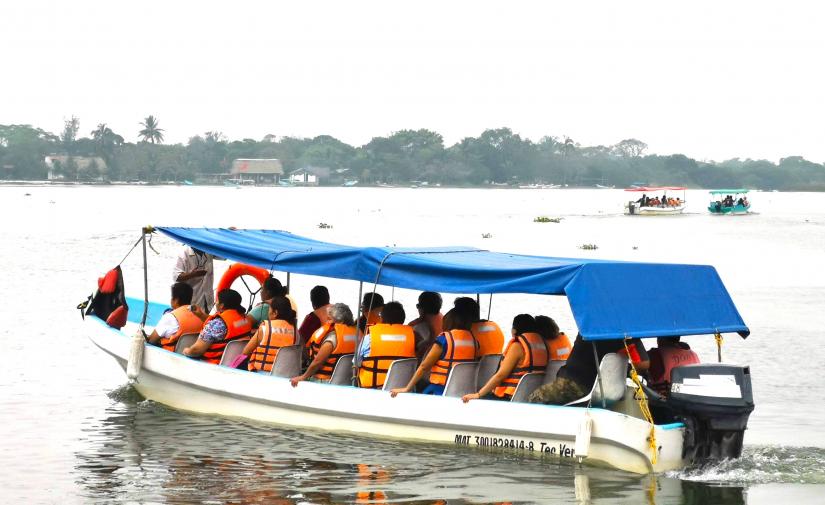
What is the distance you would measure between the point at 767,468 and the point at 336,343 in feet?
14.4

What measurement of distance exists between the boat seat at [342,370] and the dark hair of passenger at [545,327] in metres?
2.23

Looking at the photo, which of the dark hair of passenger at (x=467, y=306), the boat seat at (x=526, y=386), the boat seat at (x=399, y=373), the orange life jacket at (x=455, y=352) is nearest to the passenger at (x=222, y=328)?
the boat seat at (x=399, y=373)

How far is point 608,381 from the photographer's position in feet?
34.3

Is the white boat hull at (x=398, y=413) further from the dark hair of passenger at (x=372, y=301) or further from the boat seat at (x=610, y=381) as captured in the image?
the dark hair of passenger at (x=372, y=301)

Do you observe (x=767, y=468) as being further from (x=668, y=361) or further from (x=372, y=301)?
(x=372, y=301)

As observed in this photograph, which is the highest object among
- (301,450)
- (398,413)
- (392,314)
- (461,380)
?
(392,314)

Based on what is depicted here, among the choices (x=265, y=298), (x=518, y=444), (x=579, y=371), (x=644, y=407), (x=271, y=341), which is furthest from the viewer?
(x=265, y=298)

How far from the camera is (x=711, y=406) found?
9992mm

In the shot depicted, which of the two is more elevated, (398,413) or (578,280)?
(578,280)

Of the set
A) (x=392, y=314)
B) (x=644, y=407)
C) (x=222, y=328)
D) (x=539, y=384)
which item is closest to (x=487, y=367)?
(x=539, y=384)

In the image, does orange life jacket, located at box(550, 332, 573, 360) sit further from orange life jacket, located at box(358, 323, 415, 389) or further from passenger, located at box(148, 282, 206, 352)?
passenger, located at box(148, 282, 206, 352)

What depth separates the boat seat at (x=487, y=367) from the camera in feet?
39.1

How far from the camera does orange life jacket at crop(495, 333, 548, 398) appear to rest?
11102 millimetres

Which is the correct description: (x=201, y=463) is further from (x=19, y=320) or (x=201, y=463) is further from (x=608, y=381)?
(x=19, y=320)
